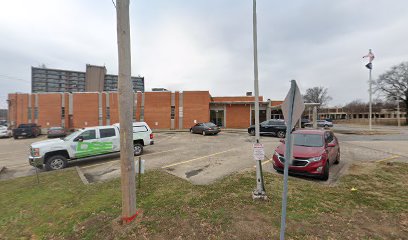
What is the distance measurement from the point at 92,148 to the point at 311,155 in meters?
9.29

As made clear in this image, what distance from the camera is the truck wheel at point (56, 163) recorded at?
26.1 feet

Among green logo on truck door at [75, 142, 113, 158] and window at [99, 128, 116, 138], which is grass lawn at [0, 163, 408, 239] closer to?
green logo on truck door at [75, 142, 113, 158]

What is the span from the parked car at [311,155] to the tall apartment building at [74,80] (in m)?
53.1

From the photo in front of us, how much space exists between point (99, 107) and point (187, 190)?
33221mm

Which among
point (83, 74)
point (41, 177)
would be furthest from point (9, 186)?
point (83, 74)

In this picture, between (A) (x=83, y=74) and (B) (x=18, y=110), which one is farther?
(A) (x=83, y=74)

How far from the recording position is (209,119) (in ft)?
102

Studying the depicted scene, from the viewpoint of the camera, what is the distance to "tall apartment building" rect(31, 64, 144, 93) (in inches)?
2222

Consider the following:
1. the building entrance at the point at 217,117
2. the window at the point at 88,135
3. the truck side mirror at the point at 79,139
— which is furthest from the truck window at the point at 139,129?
the building entrance at the point at 217,117

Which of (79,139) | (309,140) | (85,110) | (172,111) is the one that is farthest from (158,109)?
(309,140)

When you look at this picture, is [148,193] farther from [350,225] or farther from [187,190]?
[350,225]

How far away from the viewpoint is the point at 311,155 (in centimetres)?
599

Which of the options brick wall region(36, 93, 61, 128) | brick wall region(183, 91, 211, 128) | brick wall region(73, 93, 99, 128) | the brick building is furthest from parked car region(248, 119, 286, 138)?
brick wall region(36, 93, 61, 128)

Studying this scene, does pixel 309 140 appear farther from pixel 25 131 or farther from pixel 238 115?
pixel 25 131
